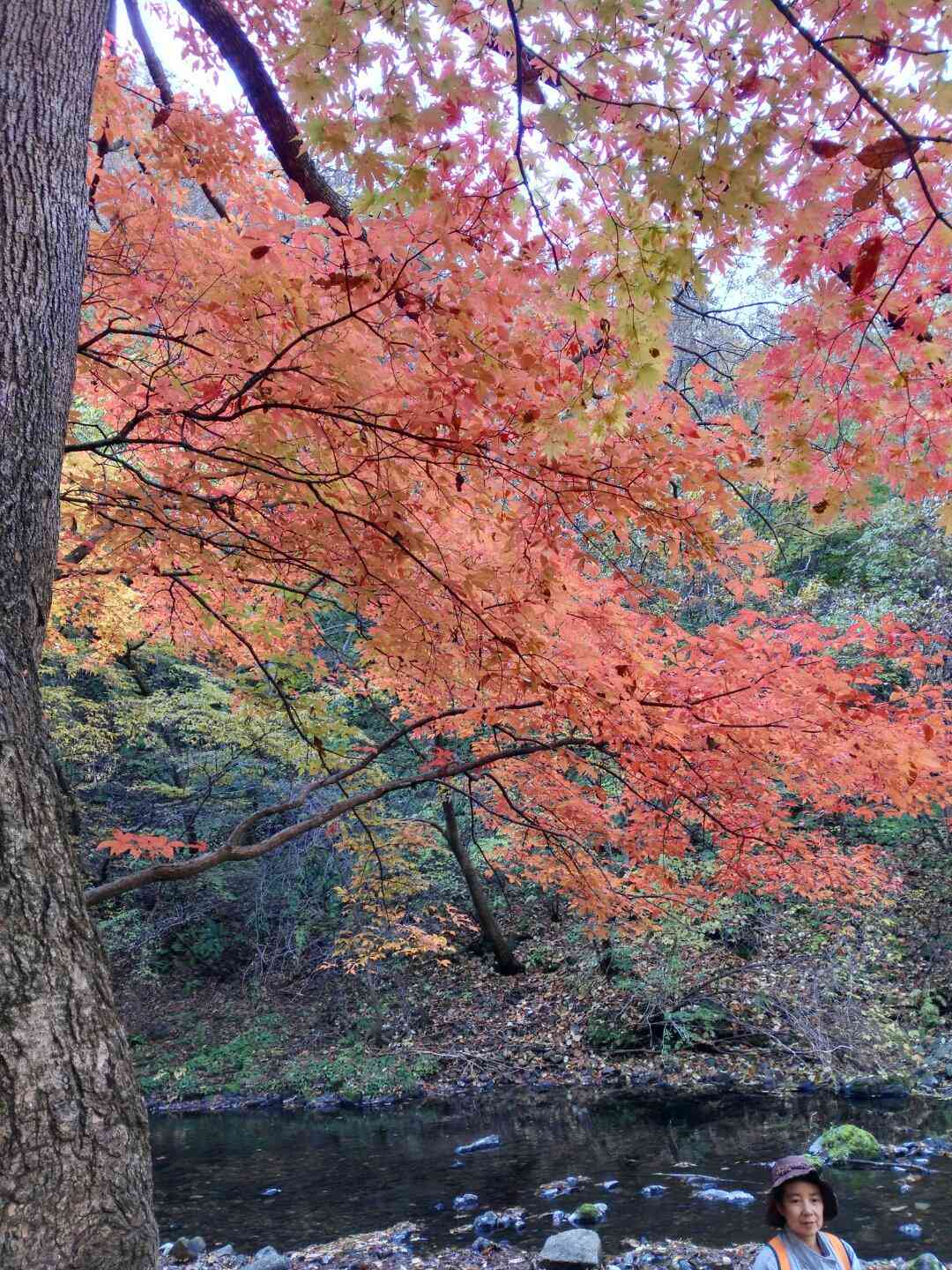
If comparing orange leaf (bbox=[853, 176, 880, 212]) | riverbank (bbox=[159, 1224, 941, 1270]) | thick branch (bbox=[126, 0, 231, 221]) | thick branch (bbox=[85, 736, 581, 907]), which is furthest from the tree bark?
orange leaf (bbox=[853, 176, 880, 212])

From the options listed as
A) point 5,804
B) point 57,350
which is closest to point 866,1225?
point 5,804

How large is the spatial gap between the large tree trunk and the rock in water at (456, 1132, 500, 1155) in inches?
310

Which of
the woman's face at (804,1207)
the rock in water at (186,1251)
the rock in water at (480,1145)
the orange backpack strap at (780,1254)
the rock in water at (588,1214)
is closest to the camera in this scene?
the orange backpack strap at (780,1254)

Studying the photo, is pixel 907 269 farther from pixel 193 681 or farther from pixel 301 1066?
pixel 193 681

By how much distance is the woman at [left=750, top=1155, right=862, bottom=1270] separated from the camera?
2865 mm

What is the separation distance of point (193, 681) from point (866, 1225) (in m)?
12.5

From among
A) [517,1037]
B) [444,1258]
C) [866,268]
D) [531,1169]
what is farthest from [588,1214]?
[866,268]

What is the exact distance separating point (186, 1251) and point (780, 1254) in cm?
518

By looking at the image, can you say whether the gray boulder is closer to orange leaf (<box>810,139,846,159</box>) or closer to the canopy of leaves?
the canopy of leaves

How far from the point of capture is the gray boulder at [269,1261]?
5.70m

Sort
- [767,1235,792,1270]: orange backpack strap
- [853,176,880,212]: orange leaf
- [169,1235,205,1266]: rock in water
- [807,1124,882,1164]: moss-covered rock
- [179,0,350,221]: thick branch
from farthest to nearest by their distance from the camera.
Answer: [807,1124,882,1164]: moss-covered rock → [169,1235,205,1266]: rock in water → [179,0,350,221]: thick branch → [767,1235,792,1270]: orange backpack strap → [853,176,880,212]: orange leaf

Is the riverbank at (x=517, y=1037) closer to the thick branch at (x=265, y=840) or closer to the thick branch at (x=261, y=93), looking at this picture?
the thick branch at (x=265, y=840)

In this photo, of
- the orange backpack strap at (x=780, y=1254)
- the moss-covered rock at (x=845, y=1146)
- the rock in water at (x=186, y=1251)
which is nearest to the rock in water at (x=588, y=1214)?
the moss-covered rock at (x=845, y=1146)

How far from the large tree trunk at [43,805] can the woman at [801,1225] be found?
2.37 metres
